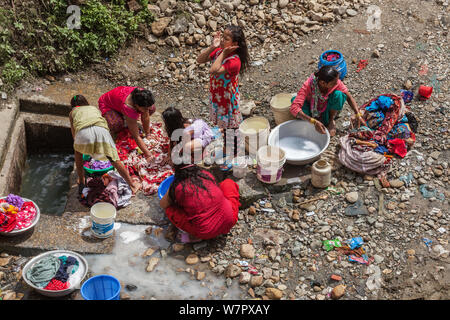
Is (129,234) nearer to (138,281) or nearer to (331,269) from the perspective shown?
(138,281)

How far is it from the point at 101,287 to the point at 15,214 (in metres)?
1.08

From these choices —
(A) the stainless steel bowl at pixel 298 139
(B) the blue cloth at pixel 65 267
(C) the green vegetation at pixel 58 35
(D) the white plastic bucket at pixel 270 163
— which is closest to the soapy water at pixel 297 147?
(A) the stainless steel bowl at pixel 298 139

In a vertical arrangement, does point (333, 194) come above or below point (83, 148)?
below

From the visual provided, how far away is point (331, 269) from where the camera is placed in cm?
396

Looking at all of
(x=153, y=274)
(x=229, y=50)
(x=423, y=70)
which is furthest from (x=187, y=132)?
(x=423, y=70)

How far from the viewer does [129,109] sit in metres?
4.77

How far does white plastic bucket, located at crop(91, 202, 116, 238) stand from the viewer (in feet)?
13.5

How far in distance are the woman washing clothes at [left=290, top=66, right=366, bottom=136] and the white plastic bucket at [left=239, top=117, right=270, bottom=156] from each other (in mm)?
366

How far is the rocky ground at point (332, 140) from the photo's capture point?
3914mm

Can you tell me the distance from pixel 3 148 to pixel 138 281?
93.0 inches

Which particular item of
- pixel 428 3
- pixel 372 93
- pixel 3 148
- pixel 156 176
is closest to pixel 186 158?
pixel 156 176

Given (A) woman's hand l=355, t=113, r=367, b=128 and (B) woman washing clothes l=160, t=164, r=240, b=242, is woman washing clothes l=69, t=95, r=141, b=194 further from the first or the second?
(A) woman's hand l=355, t=113, r=367, b=128

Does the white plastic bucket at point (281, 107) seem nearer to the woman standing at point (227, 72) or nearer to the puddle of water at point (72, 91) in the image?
the woman standing at point (227, 72)

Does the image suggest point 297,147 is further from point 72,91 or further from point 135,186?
point 72,91
